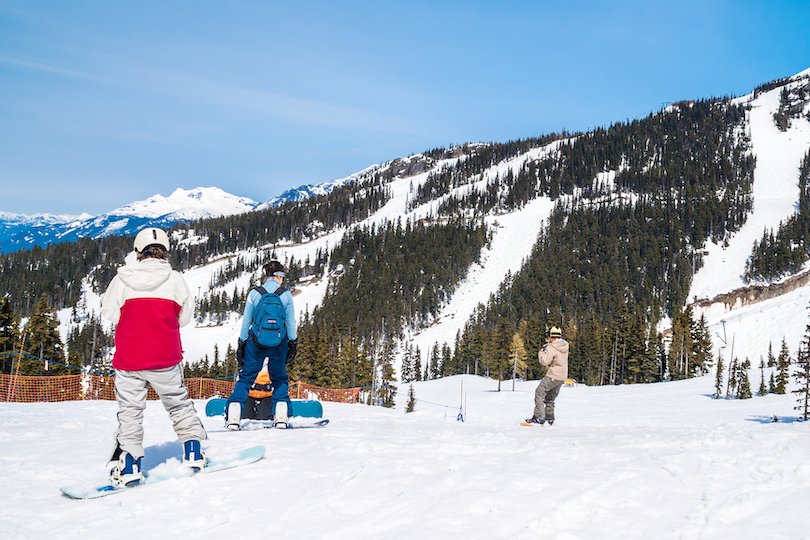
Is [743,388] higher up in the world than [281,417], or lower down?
lower down

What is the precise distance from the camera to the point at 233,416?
943 cm

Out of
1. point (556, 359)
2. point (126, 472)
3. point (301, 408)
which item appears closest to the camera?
point (126, 472)

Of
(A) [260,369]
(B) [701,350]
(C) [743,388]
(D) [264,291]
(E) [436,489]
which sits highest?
(D) [264,291]

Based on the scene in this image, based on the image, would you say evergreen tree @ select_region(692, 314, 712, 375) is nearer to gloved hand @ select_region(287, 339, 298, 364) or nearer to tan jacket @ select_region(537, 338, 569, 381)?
tan jacket @ select_region(537, 338, 569, 381)

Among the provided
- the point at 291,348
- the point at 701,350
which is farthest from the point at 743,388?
the point at 291,348

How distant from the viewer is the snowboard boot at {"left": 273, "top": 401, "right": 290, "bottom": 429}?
31.8ft

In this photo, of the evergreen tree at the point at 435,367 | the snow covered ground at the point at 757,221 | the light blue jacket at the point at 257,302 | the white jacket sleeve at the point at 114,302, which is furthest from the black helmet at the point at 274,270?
the snow covered ground at the point at 757,221

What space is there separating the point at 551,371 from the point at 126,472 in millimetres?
8691

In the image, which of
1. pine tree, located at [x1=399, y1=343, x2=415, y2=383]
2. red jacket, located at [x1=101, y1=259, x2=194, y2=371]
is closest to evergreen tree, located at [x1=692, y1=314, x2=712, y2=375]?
pine tree, located at [x1=399, y1=343, x2=415, y2=383]

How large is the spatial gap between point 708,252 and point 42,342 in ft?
498

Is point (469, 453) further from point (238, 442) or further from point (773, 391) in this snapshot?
point (773, 391)

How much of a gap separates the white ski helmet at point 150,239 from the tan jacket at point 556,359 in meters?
8.19

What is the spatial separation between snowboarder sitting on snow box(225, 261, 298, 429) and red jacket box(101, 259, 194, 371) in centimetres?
292

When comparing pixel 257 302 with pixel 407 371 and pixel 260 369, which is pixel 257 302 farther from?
pixel 407 371
